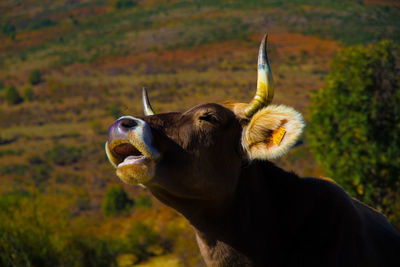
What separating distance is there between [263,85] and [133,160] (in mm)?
1160

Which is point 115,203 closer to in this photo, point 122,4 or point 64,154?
point 64,154

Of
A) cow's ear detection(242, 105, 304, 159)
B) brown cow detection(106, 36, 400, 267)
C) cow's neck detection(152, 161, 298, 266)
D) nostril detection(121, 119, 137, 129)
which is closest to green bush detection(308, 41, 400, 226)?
brown cow detection(106, 36, 400, 267)

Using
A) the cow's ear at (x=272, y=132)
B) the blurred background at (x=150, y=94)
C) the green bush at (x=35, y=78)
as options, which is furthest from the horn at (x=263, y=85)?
the green bush at (x=35, y=78)

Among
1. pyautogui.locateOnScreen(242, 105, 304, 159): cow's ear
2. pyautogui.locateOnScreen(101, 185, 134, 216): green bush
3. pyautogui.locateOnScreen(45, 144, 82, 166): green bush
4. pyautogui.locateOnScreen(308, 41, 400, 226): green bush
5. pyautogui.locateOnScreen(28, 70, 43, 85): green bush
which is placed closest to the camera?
pyautogui.locateOnScreen(242, 105, 304, 159): cow's ear

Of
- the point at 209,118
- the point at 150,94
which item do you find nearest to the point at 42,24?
the point at 150,94

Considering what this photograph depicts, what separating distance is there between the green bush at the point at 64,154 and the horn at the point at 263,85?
4709cm

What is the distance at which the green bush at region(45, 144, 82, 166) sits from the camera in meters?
49.8

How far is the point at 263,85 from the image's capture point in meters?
4.07

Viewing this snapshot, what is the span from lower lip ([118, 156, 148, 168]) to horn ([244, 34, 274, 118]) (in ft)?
3.12

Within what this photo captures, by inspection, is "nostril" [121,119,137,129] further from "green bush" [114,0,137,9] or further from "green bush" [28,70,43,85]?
"green bush" [114,0,137,9]

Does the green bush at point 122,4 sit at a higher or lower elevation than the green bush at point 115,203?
lower

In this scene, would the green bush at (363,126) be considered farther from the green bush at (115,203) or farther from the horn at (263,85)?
the green bush at (115,203)

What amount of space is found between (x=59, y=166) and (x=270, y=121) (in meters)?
47.7

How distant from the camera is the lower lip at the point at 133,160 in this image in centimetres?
372
